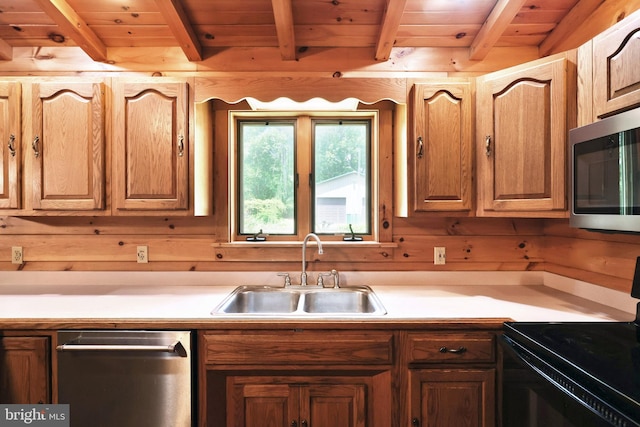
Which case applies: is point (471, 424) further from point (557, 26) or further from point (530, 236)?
point (557, 26)

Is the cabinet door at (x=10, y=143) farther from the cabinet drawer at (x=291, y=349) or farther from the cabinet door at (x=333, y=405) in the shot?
the cabinet door at (x=333, y=405)

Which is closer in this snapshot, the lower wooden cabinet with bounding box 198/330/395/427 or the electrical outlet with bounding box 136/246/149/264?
the lower wooden cabinet with bounding box 198/330/395/427

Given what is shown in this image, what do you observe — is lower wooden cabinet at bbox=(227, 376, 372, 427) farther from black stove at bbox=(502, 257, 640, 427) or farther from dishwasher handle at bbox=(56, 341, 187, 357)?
black stove at bbox=(502, 257, 640, 427)

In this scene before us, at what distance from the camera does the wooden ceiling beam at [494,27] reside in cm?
164

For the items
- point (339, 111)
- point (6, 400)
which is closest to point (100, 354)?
point (6, 400)

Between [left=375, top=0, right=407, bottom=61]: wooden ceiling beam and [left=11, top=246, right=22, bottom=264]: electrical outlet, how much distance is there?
2.44 metres

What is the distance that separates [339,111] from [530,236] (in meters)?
1.40

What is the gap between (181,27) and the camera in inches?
69.1

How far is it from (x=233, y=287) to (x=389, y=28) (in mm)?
1666

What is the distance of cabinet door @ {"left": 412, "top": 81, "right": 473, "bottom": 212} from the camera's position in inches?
68.8

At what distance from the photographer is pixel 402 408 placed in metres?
1.43

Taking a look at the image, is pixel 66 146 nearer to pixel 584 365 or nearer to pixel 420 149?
pixel 420 149

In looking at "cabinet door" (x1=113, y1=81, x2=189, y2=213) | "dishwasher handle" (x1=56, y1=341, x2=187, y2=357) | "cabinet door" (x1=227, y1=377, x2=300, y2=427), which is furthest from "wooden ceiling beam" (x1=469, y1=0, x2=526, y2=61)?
"dishwasher handle" (x1=56, y1=341, x2=187, y2=357)
